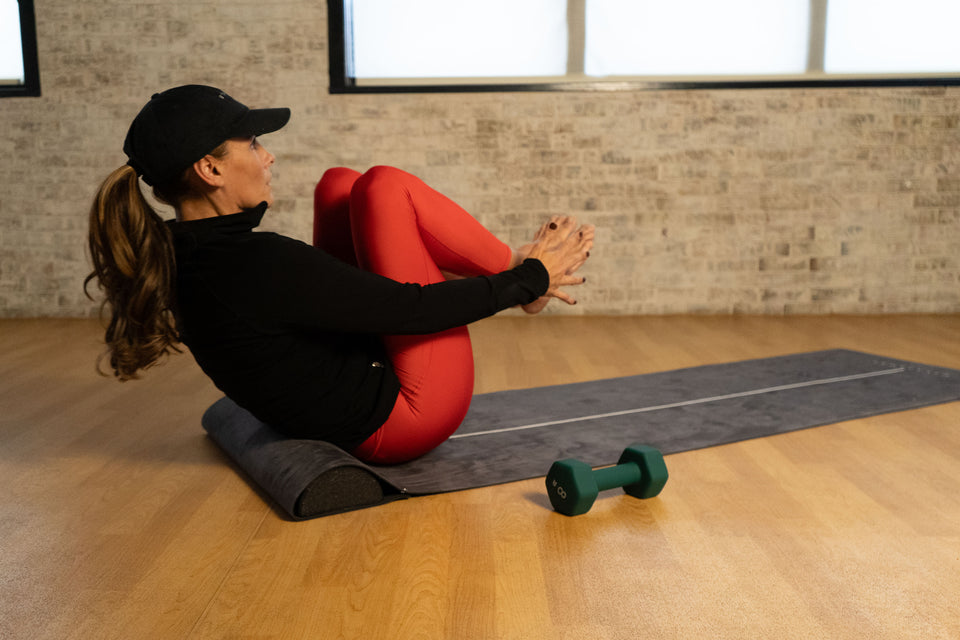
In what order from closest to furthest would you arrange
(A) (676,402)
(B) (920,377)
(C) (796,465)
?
(C) (796,465) < (A) (676,402) < (B) (920,377)

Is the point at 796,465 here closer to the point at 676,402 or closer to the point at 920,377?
the point at 676,402

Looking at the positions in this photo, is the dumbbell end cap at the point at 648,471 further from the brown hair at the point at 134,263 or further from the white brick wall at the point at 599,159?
the white brick wall at the point at 599,159

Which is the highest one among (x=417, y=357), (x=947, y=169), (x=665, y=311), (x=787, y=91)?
(x=787, y=91)

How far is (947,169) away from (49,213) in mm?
5462

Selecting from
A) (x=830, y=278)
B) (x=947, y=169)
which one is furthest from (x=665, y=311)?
(x=947, y=169)

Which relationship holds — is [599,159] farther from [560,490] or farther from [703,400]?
[560,490]

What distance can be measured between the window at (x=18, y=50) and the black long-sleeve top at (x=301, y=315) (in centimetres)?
397

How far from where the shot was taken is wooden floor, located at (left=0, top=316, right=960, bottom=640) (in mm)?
1350

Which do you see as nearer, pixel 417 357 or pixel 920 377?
pixel 417 357

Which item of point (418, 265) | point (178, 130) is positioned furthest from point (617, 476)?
point (178, 130)

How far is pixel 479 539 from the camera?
5.54ft

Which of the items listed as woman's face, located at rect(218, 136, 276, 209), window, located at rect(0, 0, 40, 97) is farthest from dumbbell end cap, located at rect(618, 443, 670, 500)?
window, located at rect(0, 0, 40, 97)

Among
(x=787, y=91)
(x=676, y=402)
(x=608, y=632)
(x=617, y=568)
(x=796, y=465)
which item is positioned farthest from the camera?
(x=787, y=91)

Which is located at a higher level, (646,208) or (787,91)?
(787,91)
